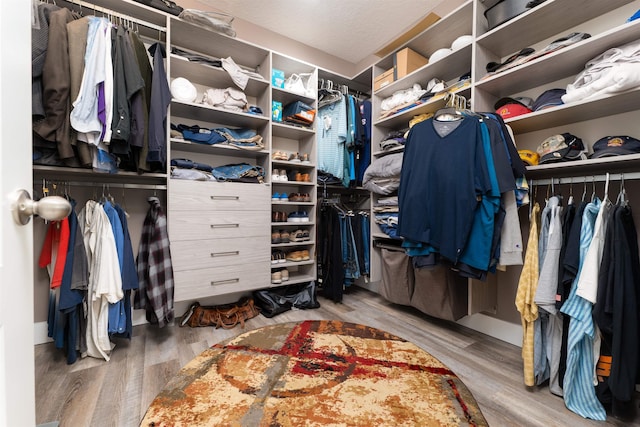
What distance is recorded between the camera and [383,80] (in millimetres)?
2520

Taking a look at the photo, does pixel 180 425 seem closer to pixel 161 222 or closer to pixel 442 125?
pixel 161 222

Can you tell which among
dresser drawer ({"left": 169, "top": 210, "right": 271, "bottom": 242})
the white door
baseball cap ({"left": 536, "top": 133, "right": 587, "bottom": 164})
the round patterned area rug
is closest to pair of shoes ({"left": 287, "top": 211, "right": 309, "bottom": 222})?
dresser drawer ({"left": 169, "top": 210, "right": 271, "bottom": 242})

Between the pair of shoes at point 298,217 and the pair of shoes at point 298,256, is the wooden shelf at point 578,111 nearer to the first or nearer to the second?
the pair of shoes at point 298,217

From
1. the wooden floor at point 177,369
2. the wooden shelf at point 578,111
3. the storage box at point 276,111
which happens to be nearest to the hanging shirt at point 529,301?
the wooden floor at point 177,369

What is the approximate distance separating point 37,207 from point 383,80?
2.66m

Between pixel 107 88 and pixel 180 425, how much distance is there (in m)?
1.77

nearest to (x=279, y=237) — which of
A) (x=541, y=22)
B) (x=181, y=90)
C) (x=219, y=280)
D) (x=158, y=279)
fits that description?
(x=219, y=280)

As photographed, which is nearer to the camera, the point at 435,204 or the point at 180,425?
the point at 180,425

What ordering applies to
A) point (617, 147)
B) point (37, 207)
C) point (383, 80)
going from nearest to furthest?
1. point (37, 207)
2. point (617, 147)
3. point (383, 80)

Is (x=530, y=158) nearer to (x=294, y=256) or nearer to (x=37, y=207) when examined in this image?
(x=294, y=256)

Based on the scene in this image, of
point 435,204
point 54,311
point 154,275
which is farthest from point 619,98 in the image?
point 54,311

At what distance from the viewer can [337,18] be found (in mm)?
2494

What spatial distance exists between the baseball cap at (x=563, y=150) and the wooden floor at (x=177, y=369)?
48.3 inches

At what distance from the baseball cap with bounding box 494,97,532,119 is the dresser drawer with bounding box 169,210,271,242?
184 cm
